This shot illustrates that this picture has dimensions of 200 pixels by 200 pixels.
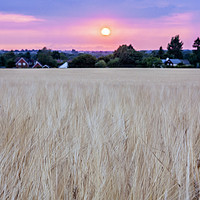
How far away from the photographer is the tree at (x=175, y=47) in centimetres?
5956

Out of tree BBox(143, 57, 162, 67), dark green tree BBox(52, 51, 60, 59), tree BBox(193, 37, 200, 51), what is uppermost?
tree BBox(193, 37, 200, 51)

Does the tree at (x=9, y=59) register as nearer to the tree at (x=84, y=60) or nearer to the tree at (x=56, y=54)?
the tree at (x=56, y=54)

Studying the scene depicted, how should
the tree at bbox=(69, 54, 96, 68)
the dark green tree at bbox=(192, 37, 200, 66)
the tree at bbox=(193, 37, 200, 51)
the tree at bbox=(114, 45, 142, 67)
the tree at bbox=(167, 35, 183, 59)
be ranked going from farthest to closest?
1. the tree at bbox=(167, 35, 183, 59)
2. the tree at bbox=(193, 37, 200, 51)
3. the dark green tree at bbox=(192, 37, 200, 66)
4. the tree at bbox=(114, 45, 142, 67)
5. the tree at bbox=(69, 54, 96, 68)

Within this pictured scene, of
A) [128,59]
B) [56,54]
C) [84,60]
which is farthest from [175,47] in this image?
[84,60]

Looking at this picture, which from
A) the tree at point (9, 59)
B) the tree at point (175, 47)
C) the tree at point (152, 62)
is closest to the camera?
the tree at point (152, 62)

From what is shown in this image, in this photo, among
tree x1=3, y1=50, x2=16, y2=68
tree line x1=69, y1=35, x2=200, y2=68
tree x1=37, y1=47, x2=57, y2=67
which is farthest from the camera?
tree x1=3, y1=50, x2=16, y2=68

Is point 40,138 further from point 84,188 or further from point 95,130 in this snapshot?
point 84,188

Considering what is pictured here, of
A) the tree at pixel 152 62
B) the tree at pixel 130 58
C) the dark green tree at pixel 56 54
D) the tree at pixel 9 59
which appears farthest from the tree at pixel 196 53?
the tree at pixel 9 59

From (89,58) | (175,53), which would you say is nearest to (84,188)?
(89,58)

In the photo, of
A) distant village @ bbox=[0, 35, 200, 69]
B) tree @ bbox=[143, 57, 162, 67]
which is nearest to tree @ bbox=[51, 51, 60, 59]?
distant village @ bbox=[0, 35, 200, 69]

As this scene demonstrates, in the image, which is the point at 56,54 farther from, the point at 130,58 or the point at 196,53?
the point at 196,53

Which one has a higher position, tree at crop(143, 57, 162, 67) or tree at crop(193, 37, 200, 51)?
tree at crop(193, 37, 200, 51)

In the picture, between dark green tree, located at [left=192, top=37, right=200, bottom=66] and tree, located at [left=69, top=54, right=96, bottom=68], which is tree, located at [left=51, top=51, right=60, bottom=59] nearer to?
tree, located at [left=69, top=54, right=96, bottom=68]

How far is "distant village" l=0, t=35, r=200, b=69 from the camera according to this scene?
29.4m
